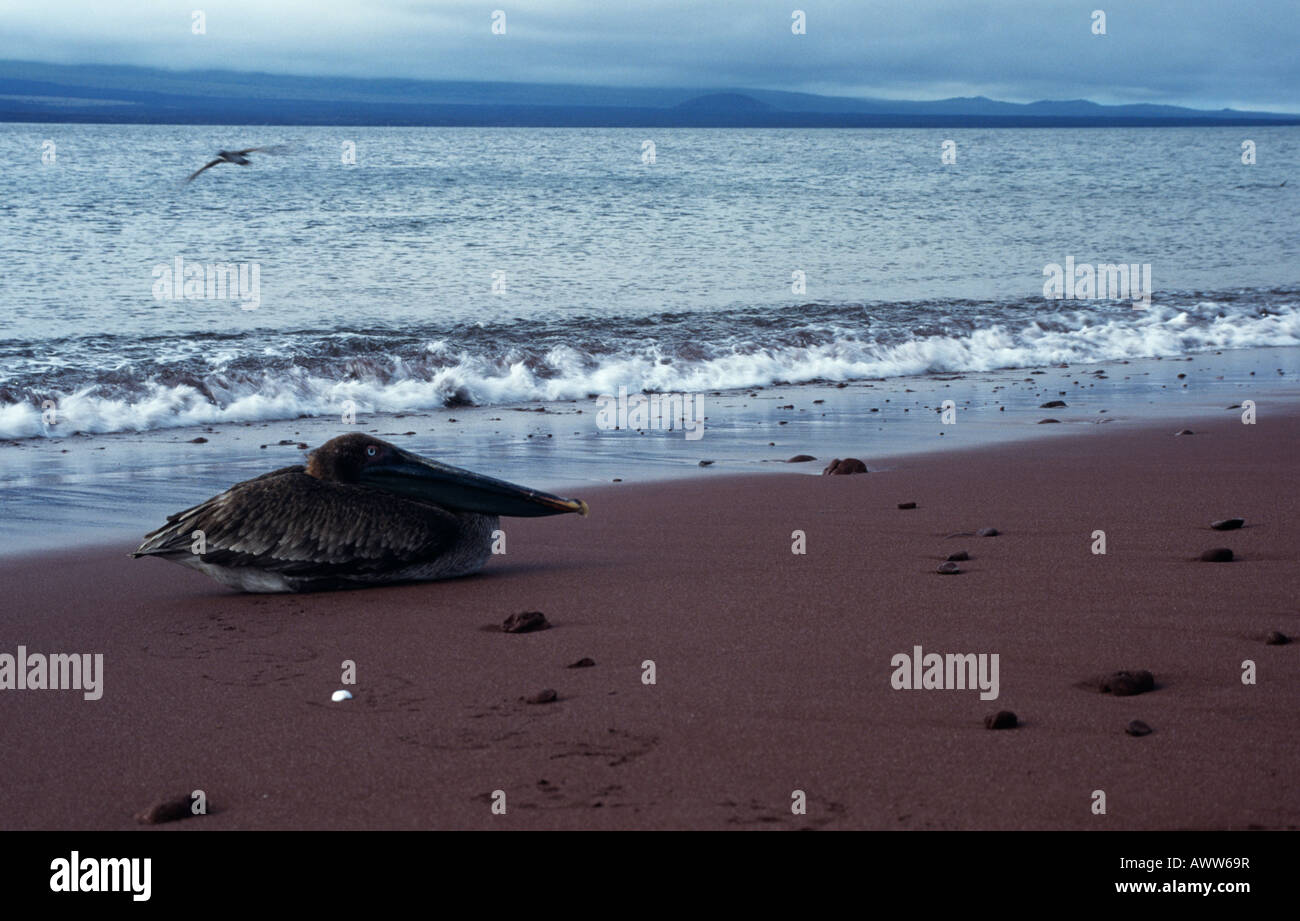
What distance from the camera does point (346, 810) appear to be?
11.6 ft

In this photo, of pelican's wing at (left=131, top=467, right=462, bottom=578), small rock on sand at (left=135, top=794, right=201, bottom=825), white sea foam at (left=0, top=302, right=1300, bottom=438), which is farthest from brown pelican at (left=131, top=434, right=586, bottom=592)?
white sea foam at (left=0, top=302, right=1300, bottom=438)

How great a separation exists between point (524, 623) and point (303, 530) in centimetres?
133

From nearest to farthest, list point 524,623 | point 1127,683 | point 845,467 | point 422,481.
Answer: point 1127,683 < point 524,623 < point 422,481 < point 845,467

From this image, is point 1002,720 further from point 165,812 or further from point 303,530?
point 303,530

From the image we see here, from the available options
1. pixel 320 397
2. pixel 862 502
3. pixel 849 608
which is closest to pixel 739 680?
pixel 849 608

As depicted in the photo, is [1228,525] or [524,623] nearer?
[524,623]

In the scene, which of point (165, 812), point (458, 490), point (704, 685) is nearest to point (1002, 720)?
point (704, 685)

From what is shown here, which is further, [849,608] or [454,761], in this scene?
[849,608]

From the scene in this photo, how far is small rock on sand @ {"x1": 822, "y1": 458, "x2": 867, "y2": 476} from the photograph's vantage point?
9.20m

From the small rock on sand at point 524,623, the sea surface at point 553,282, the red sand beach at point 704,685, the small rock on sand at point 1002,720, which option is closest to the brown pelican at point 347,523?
the red sand beach at point 704,685

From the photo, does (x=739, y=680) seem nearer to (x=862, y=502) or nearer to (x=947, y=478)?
(x=862, y=502)

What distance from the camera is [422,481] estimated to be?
6.28m

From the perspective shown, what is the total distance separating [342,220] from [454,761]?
32.4m

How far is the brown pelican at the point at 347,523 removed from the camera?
19.4 ft
